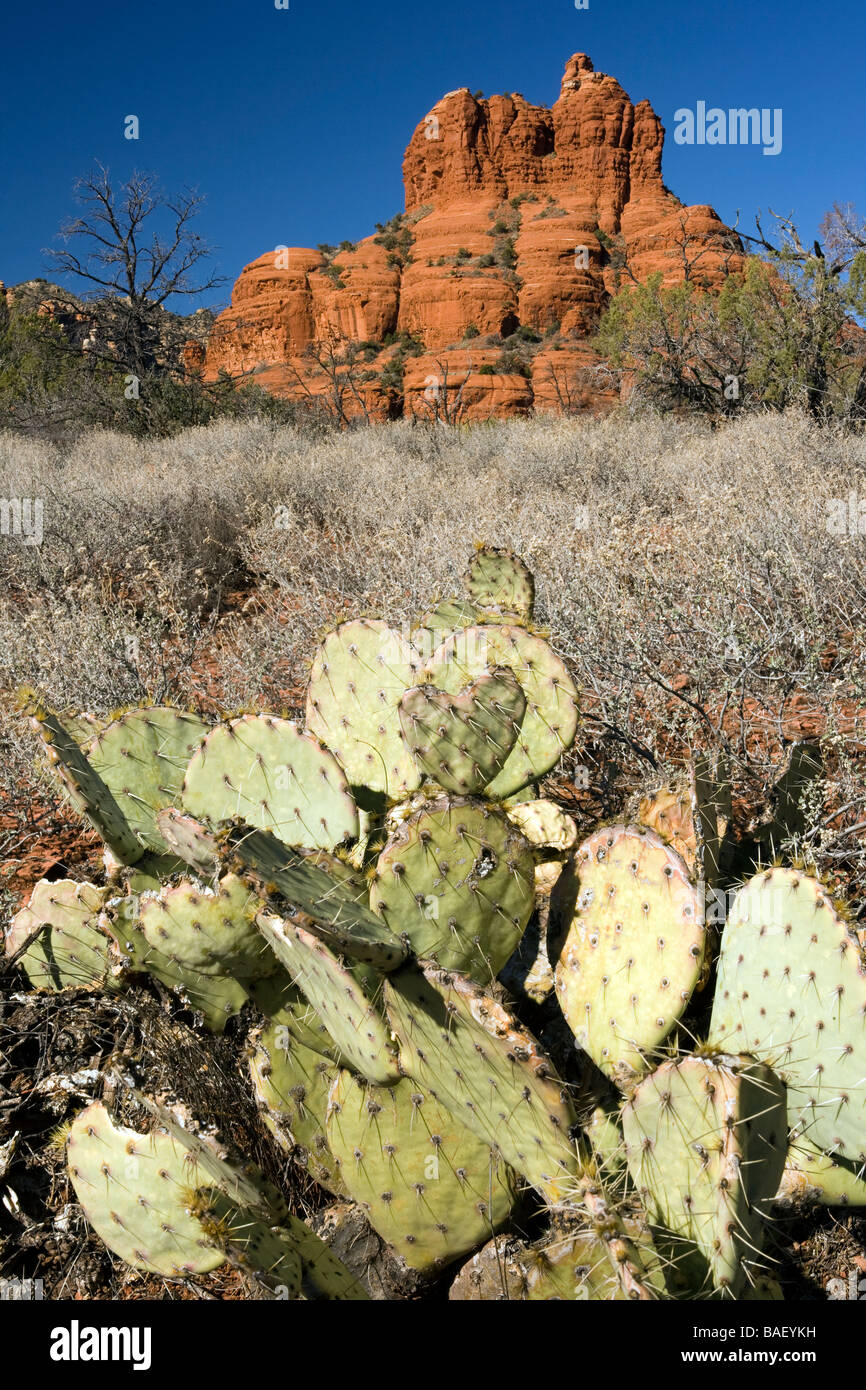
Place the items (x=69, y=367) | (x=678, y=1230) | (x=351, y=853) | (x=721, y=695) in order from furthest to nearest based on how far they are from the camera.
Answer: (x=69, y=367)
(x=721, y=695)
(x=351, y=853)
(x=678, y=1230)

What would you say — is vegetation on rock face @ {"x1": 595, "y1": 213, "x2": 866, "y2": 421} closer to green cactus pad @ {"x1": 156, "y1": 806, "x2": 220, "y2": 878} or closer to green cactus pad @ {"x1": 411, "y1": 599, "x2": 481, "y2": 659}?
green cactus pad @ {"x1": 411, "y1": 599, "x2": 481, "y2": 659}

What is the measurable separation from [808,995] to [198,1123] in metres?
1.16

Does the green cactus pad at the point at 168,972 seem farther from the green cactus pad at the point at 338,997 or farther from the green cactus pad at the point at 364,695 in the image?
the green cactus pad at the point at 364,695

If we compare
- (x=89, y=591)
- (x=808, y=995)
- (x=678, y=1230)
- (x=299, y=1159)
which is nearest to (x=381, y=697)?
(x=299, y=1159)

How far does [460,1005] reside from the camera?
4.90 feet

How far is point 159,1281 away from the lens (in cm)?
190

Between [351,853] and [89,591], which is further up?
[89,591]

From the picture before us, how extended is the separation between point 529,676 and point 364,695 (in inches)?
20.7

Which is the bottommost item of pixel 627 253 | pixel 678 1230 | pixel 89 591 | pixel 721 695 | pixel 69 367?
pixel 678 1230

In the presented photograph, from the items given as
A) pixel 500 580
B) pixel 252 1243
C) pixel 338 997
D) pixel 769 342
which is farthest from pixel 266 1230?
pixel 769 342

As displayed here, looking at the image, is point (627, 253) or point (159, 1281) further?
point (627, 253)

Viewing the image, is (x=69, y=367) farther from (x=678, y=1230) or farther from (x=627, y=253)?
(x=627, y=253)

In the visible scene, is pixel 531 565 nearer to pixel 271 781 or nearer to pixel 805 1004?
pixel 271 781

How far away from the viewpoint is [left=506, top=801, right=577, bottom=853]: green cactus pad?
8.17 feet
